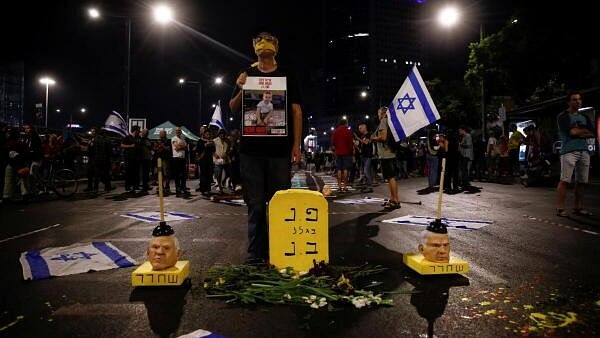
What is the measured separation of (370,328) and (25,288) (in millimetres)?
2960

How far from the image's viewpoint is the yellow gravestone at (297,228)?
13.0ft

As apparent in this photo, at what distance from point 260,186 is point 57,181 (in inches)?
433

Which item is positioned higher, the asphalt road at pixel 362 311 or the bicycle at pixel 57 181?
the bicycle at pixel 57 181

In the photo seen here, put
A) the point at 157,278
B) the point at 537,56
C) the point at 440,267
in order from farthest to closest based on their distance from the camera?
the point at 537,56
the point at 440,267
the point at 157,278

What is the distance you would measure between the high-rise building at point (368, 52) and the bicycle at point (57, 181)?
142 metres

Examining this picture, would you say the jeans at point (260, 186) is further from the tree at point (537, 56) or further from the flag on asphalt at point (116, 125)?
the tree at point (537, 56)

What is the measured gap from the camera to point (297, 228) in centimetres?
397

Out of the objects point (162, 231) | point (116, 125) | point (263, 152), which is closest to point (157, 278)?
point (162, 231)

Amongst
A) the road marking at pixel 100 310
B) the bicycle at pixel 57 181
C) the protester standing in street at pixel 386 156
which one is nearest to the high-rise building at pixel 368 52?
the bicycle at pixel 57 181

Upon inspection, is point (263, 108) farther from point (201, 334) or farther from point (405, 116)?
point (405, 116)

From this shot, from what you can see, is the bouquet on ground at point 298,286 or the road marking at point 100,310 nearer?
the road marking at point 100,310

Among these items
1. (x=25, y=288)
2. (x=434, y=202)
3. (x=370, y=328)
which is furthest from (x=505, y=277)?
(x=434, y=202)

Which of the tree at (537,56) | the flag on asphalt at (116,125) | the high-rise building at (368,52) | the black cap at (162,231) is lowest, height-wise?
the black cap at (162,231)

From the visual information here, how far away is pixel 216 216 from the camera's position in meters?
8.30
